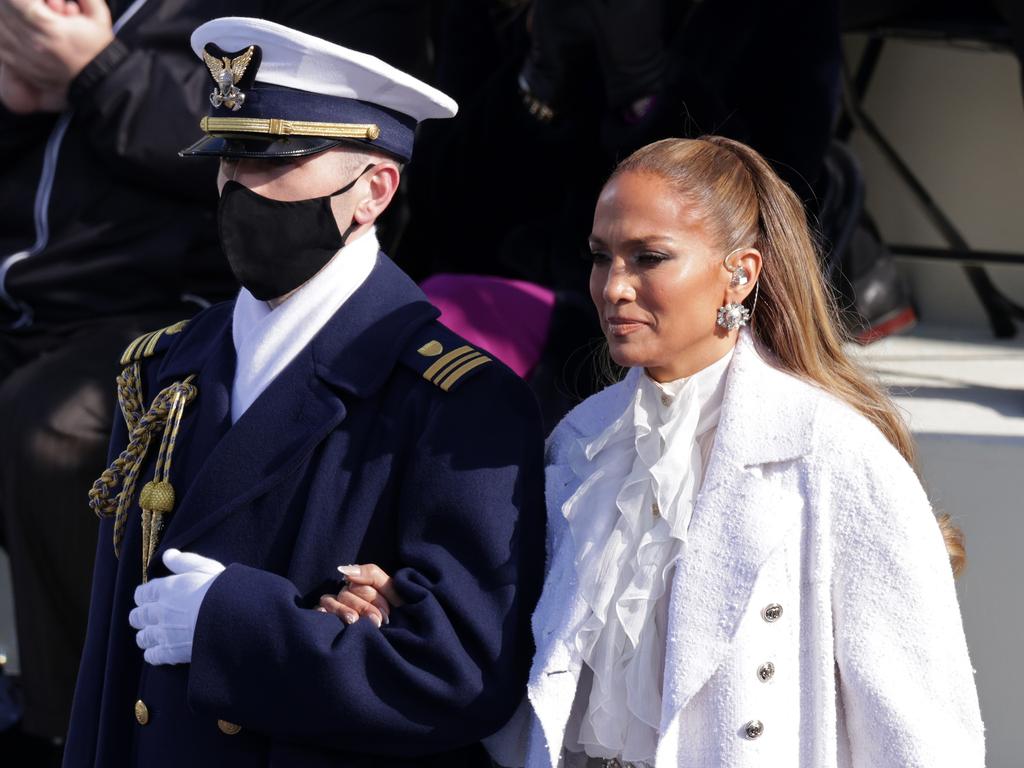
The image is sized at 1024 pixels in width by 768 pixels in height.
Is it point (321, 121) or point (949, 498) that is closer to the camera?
point (321, 121)

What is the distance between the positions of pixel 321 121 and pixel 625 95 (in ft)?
A: 4.37

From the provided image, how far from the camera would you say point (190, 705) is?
7.23ft

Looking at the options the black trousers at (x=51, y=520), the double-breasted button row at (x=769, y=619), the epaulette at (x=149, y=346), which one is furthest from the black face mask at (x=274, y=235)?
the black trousers at (x=51, y=520)

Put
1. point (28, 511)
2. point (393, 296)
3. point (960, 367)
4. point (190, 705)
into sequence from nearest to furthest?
1. point (190, 705)
2. point (393, 296)
3. point (28, 511)
4. point (960, 367)

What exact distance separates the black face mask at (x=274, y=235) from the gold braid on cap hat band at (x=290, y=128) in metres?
0.08

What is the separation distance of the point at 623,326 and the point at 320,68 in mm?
628

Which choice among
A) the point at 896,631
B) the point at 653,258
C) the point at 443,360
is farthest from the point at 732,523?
the point at 443,360

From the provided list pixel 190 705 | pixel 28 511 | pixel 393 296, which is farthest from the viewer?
pixel 28 511

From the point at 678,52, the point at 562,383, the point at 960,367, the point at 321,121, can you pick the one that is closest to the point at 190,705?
the point at 321,121

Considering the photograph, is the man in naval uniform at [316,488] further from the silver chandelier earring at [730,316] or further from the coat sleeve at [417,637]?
the silver chandelier earring at [730,316]

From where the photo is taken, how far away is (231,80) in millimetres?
2365

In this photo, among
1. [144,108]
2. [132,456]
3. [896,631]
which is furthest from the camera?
[144,108]

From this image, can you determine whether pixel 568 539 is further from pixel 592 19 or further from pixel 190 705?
pixel 592 19

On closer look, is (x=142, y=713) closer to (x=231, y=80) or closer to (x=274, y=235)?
(x=274, y=235)
